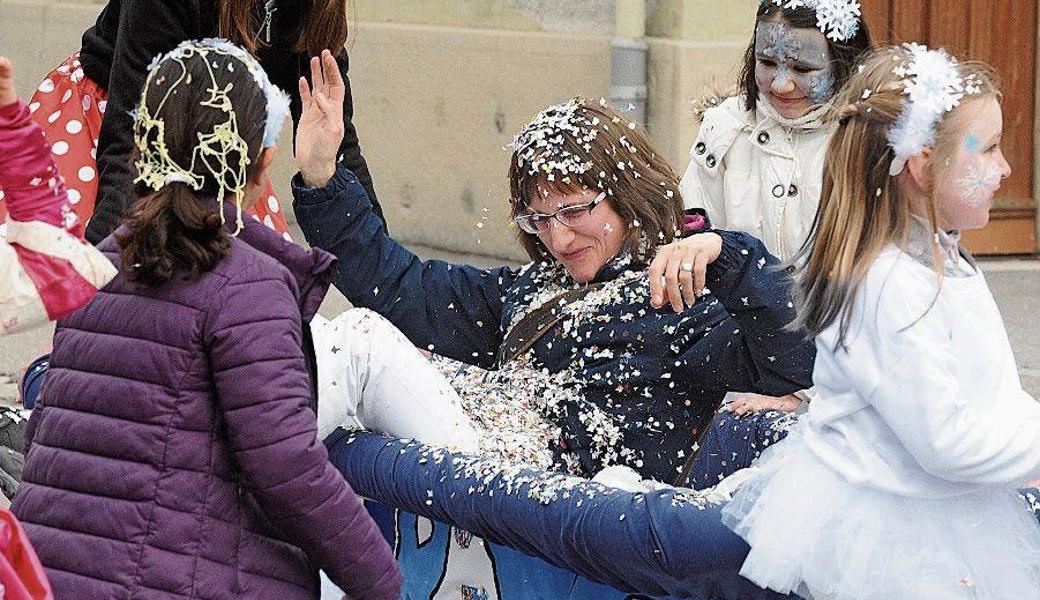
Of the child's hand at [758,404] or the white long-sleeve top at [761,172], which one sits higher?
the white long-sleeve top at [761,172]

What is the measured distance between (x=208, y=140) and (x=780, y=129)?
211 centimetres

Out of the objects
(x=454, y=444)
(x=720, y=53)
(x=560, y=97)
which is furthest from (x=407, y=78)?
(x=454, y=444)

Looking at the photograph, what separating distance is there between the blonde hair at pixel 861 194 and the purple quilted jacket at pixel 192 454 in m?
0.77

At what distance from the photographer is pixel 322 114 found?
3410 mm

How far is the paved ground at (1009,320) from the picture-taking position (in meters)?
6.10

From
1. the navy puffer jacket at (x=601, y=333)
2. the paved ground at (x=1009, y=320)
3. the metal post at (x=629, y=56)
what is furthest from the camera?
the metal post at (x=629, y=56)

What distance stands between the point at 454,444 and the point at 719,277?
Answer: 2.46ft

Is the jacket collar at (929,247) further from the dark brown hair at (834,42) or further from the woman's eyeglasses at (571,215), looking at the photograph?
Result: the dark brown hair at (834,42)

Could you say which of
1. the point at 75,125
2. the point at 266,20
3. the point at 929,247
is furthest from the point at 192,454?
the point at 75,125

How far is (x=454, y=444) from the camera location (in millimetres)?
3508

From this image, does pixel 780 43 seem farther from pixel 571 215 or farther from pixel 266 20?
pixel 266 20

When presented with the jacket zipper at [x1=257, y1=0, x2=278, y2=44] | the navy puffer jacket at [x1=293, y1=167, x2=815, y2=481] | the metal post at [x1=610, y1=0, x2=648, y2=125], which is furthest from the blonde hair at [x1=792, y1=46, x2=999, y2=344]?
the metal post at [x1=610, y1=0, x2=648, y2=125]

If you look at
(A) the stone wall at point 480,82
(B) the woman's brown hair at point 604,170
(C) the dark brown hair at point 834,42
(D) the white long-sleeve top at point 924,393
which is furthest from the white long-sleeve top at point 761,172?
(A) the stone wall at point 480,82

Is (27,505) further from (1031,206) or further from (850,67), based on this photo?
(1031,206)
